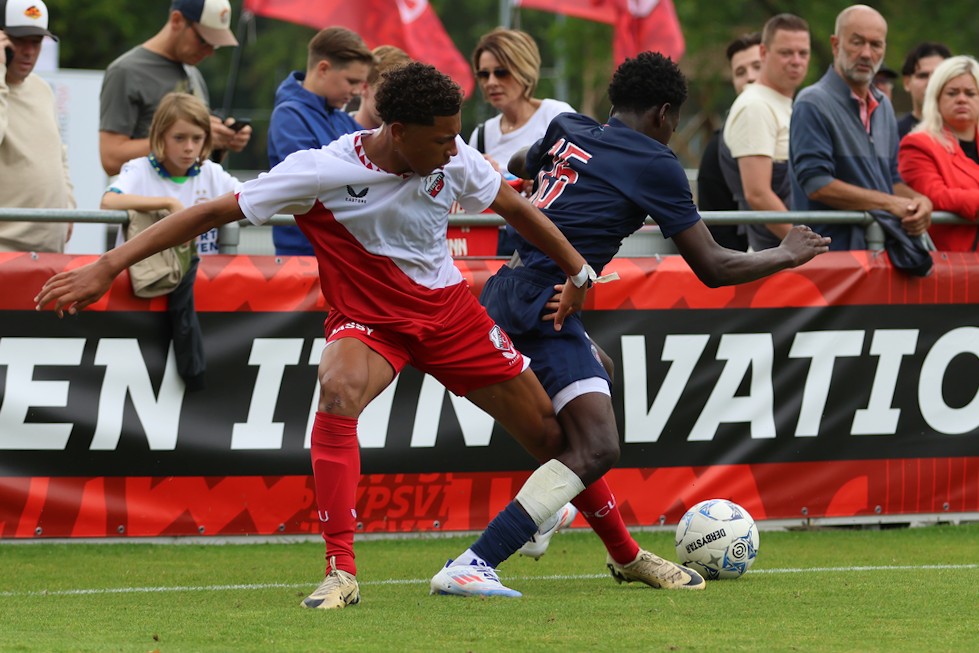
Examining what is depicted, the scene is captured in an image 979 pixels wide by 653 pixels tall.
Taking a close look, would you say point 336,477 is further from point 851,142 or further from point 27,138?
point 851,142

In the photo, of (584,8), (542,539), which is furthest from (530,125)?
(584,8)

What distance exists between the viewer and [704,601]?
610 centimetres

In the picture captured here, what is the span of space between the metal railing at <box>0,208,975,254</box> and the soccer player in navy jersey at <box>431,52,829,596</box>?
1.92 meters

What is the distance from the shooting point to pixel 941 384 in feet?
29.9

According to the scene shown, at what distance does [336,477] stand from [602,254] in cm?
153

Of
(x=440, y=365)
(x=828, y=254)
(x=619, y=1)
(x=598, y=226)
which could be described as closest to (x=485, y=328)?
(x=440, y=365)

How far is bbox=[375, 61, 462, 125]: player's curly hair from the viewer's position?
561 centimetres

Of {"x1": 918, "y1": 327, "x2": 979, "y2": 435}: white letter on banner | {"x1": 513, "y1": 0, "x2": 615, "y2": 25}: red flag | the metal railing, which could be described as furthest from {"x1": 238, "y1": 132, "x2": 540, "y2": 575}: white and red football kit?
{"x1": 513, "y1": 0, "x2": 615, "y2": 25}: red flag

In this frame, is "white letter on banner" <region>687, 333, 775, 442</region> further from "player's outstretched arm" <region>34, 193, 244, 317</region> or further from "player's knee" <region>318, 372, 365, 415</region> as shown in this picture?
"player's outstretched arm" <region>34, 193, 244, 317</region>

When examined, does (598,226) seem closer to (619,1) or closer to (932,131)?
(932,131)

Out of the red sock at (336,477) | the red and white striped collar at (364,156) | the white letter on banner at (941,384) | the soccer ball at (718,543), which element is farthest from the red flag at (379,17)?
the red sock at (336,477)

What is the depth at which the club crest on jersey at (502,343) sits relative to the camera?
619 cm

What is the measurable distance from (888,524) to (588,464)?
3.71 meters

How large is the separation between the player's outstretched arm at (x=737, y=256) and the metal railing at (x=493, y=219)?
6.64 ft
